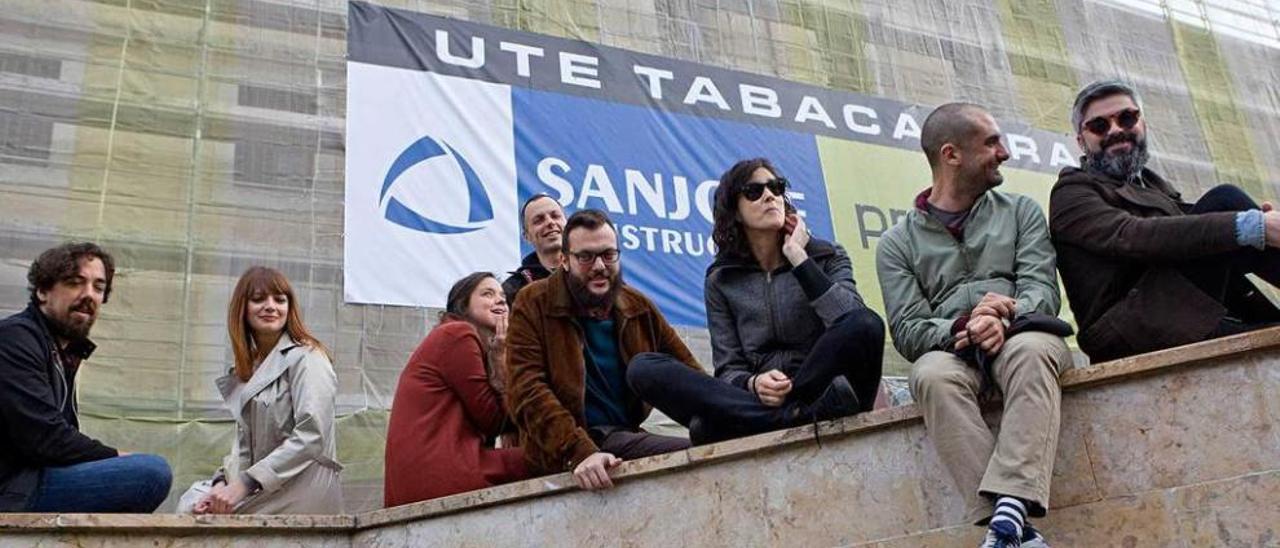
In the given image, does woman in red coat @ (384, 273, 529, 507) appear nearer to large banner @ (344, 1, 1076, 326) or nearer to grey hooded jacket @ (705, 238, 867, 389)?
grey hooded jacket @ (705, 238, 867, 389)

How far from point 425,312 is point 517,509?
8.33 feet

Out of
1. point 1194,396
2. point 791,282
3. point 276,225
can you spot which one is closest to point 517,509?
point 791,282

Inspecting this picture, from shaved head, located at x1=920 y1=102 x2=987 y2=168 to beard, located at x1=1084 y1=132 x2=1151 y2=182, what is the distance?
25cm

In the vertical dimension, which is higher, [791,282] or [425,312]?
[425,312]

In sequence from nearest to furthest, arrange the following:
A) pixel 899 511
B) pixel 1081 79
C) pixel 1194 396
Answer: pixel 1194 396, pixel 899 511, pixel 1081 79

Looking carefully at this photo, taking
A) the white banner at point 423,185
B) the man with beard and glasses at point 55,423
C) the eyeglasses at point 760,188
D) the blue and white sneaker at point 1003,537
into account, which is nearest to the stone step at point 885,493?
the man with beard and glasses at point 55,423

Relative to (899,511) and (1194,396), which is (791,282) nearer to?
(899,511)

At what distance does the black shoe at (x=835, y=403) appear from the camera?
7.34ft

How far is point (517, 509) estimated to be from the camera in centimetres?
252

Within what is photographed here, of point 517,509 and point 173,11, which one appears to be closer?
point 517,509

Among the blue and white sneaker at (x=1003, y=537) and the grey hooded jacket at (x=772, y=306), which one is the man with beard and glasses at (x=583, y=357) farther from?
the blue and white sneaker at (x=1003, y=537)

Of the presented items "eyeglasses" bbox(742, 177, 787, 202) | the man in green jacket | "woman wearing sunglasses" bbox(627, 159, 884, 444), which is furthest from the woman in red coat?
the man in green jacket

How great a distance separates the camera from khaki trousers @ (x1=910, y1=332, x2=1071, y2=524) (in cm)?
193

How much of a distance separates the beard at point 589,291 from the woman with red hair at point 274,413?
2.15 ft
